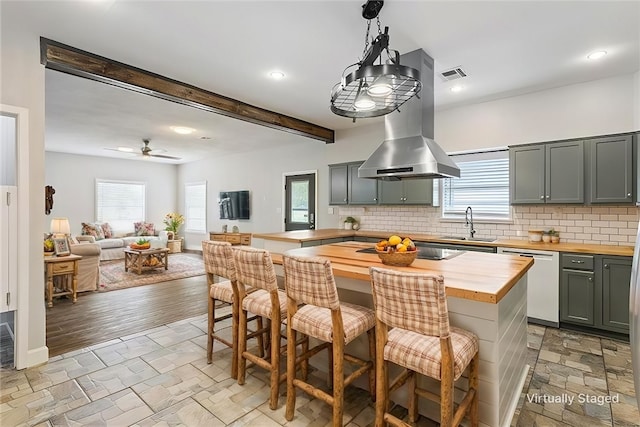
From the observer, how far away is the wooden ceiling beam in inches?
113

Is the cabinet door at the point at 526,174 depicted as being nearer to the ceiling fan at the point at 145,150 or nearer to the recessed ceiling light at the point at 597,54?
the recessed ceiling light at the point at 597,54

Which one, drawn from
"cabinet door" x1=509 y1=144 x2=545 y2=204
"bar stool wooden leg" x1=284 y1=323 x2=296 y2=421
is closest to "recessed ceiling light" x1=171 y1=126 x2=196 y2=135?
"bar stool wooden leg" x1=284 y1=323 x2=296 y2=421

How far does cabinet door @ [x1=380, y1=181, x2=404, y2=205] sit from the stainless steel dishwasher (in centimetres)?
175

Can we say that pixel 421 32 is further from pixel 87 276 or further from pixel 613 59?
pixel 87 276

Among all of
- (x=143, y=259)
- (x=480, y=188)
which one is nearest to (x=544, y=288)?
(x=480, y=188)

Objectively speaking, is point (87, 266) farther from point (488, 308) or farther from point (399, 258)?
point (488, 308)

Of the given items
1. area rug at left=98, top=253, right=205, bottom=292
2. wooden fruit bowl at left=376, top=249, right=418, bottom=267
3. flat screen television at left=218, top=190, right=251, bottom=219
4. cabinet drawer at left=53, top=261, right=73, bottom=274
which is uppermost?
flat screen television at left=218, top=190, right=251, bottom=219

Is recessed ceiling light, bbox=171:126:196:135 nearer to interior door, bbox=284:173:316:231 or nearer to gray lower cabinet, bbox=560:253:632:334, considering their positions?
interior door, bbox=284:173:316:231

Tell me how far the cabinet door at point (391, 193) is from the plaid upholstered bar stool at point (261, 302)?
10.3ft

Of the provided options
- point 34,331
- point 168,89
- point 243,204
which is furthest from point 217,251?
point 243,204

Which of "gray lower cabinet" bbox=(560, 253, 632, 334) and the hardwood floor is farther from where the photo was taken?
the hardwood floor

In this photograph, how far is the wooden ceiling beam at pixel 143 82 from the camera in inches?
113

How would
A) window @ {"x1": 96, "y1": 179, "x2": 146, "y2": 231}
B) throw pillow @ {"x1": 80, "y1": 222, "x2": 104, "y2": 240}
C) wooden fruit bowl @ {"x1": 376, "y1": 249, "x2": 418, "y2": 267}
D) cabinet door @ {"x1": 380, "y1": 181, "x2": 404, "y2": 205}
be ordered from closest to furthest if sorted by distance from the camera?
wooden fruit bowl @ {"x1": 376, "y1": 249, "x2": 418, "y2": 267} → cabinet door @ {"x1": 380, "y1": 181, "x2": 404, "y2": 205} → throw pillow @ {"x1": 80, "y1": 222, "x2": 104, "y2": 240} → window @ {"x1": 96, "y1": 179, "x2": 146, "y2": 231}

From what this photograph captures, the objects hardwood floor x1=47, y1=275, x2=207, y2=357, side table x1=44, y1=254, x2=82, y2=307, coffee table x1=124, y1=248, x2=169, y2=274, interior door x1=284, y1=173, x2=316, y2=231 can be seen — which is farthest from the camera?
interior door x1=284, y1=173, x2=316, y2=231
